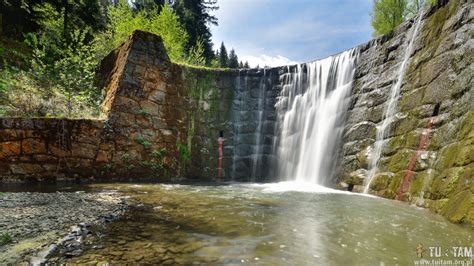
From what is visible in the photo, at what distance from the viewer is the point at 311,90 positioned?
12.9m

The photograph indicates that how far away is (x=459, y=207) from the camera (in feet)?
15.8

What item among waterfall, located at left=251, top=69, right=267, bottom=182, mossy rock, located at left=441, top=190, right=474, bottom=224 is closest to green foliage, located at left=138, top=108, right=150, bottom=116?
waterfall, located at left=251, top=69, right=267, bottom=182

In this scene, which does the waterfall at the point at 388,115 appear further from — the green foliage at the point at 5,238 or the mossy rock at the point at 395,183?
the green foliage at the point at 5,238

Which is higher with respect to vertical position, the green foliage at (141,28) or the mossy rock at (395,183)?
the green foliage at (141,28)

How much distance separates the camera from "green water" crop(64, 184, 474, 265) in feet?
10.1

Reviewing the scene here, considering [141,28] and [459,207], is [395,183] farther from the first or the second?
[141,28]

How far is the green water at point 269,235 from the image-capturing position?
3.09 meters

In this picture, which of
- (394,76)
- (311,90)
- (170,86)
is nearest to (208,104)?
(170,86)

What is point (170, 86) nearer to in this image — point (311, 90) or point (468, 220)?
point (311, 90)

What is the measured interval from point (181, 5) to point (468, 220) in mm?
31824

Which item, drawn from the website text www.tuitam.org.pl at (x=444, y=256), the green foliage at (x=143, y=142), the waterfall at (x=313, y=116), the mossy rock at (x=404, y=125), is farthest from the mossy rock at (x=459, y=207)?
the green foliage at (x=143, y=142)

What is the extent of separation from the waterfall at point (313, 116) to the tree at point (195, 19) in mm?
17485

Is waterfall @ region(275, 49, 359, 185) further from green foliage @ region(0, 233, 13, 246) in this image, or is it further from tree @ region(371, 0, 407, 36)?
tree @ region(371, 0, 407, 36)

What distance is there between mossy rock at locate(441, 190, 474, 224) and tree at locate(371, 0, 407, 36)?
78.5ft
